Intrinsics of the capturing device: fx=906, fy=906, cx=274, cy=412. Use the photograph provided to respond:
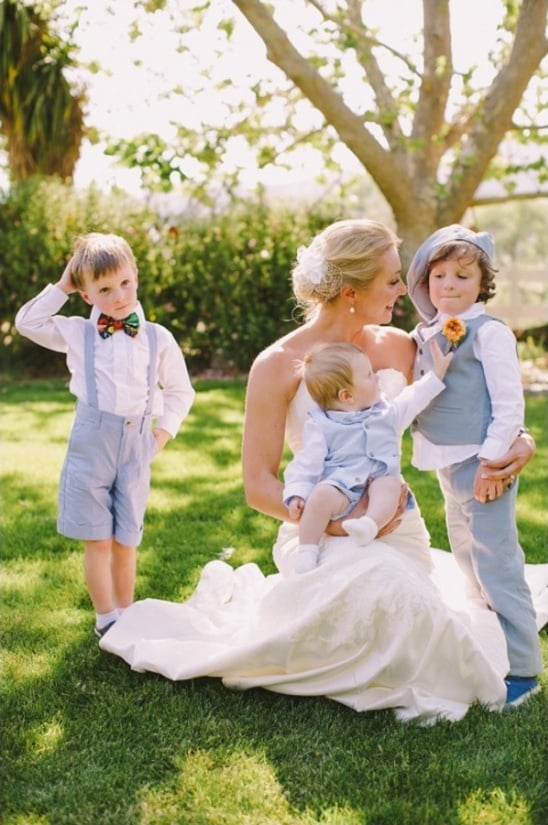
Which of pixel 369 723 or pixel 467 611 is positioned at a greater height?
pixel 467 611

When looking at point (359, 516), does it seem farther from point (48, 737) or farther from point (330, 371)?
point (48, 737)

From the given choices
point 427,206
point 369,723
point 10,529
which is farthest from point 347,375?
point 427,206

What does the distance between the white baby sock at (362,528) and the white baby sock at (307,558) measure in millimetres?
137

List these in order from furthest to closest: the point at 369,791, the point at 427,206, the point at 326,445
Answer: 1. the point at 427,206
2. the point at 326,445
3. the point at 369,791

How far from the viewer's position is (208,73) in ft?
34.0

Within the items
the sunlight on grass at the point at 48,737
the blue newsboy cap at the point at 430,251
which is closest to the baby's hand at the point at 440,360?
the blue newsboy cap at the point at 430,251

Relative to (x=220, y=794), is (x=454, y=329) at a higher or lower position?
higher

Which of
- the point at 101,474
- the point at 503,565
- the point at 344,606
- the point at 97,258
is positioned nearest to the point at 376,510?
the point at 344,606

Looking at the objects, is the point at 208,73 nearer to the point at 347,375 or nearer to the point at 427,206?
the point at 427,206

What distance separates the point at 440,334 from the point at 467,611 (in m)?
1.01

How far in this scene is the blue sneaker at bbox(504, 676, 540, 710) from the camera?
10.2 feet

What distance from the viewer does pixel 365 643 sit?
9.87 feet

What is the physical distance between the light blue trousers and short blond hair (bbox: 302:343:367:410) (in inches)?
20.8

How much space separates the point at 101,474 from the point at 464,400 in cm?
146
